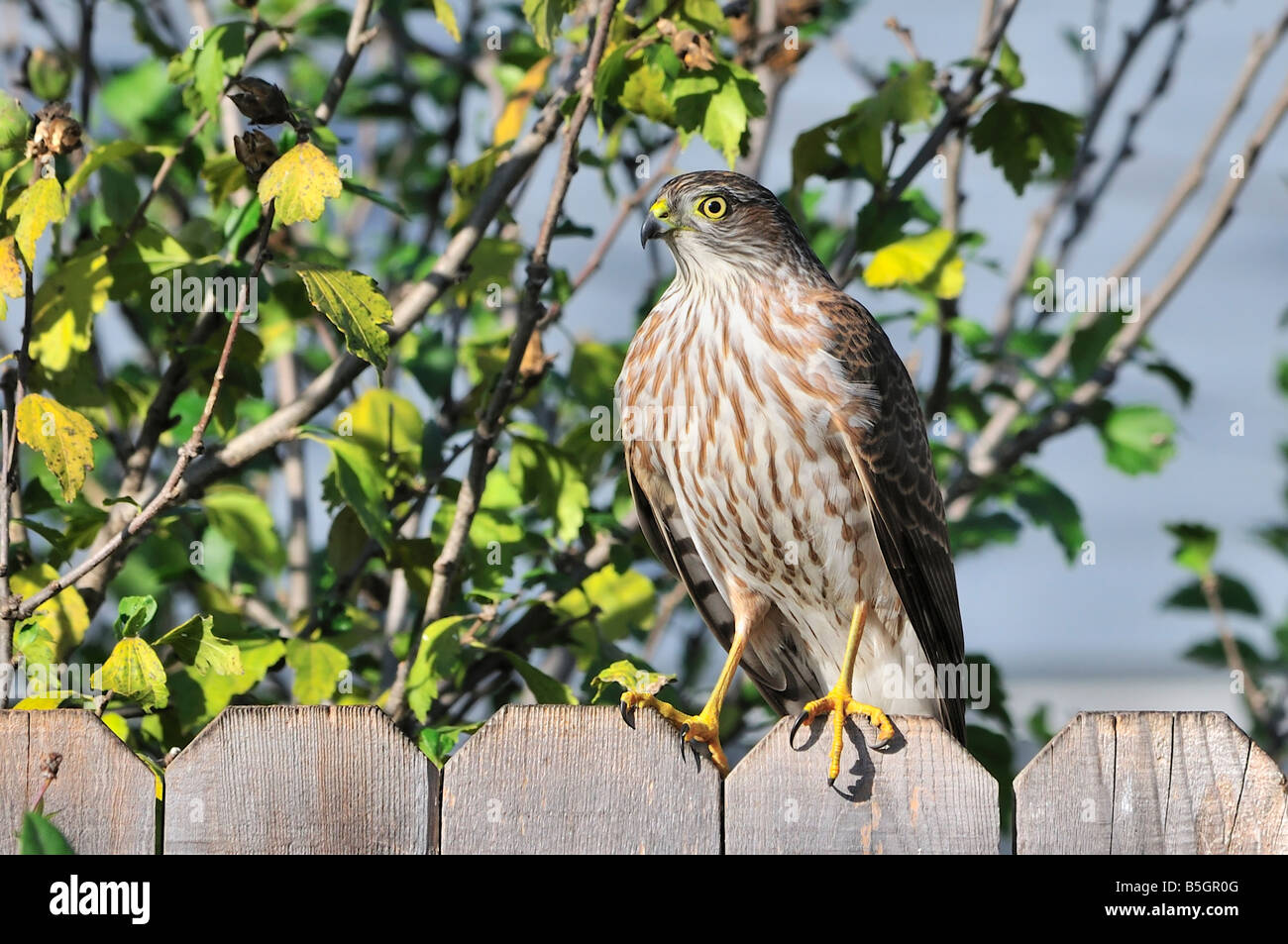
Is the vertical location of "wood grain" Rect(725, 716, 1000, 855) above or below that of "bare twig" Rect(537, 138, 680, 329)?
below

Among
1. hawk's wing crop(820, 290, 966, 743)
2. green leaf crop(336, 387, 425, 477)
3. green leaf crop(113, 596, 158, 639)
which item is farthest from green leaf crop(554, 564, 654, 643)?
green leaf crop(113, 596, 158, 639)

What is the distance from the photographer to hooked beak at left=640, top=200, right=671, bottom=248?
379 cm

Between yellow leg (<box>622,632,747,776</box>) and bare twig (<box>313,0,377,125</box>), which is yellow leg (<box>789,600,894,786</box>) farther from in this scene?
bare twig (<box>313,0,377,125</box>)

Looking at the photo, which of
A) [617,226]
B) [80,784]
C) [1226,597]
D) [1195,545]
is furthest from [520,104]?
[1226,597]

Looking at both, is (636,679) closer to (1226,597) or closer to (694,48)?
(694,48)

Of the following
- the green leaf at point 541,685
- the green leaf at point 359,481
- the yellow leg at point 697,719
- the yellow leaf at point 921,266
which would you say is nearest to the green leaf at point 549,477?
the green leaf at point 359,481

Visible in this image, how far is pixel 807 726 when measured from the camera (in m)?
2.57

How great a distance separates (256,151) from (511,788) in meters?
1.26

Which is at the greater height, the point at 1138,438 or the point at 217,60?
the point at 217,60

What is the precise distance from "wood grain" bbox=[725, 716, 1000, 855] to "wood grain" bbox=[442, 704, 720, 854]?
7cm

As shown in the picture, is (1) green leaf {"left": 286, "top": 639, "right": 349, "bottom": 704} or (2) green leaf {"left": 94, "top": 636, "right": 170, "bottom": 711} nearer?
(2) green leaf {"left": 94, "top": 636, "right": 170, "bottom": 711}

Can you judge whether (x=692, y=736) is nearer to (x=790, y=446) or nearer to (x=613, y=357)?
(x=790, y=446)

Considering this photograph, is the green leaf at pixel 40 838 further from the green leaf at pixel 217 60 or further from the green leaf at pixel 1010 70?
the green leaf at pixel 1010 70

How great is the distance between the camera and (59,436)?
2.58 meters
